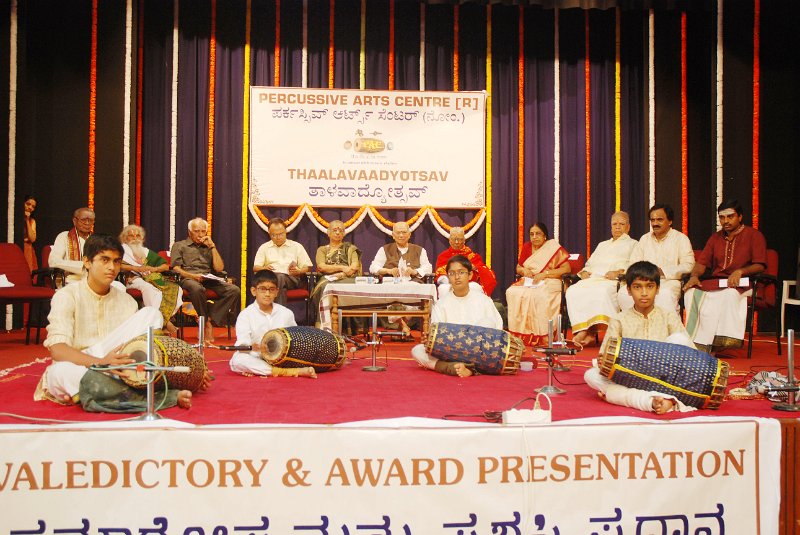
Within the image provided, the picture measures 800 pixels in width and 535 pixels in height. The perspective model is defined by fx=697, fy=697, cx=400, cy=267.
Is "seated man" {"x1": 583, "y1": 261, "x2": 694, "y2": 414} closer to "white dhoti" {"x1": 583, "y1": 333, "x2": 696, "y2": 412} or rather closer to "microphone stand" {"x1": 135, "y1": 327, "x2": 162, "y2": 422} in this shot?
"white dhoti" {"x1": 583, "y1": 333, "x2": 696, "y2": 412}

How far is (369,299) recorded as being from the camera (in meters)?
6.54

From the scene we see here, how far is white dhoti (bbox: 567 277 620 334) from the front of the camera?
5895 mm

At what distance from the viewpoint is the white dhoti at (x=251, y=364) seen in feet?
13.9

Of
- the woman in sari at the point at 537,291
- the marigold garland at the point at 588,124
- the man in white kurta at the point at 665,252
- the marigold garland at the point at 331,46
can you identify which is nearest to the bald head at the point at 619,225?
the man in white kurta at the point at 665,252

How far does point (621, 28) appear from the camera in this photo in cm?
855

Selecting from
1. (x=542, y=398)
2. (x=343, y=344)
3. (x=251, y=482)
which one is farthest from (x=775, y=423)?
(x=343, y=344)

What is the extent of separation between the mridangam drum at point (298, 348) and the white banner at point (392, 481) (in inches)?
77.0

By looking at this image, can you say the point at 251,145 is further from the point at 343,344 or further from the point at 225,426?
the point at 225,426

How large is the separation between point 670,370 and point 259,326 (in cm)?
248

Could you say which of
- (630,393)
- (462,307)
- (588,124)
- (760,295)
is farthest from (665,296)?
(588,124)

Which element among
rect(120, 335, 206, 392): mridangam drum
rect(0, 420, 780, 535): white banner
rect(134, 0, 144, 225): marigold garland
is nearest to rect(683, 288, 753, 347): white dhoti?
rect(0, 420, 780, 535): white banner

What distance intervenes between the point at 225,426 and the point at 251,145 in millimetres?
6174

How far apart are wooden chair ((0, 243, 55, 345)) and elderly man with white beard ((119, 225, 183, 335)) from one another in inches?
26.0

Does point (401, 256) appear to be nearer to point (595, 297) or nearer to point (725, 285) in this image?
point (595, 297)
